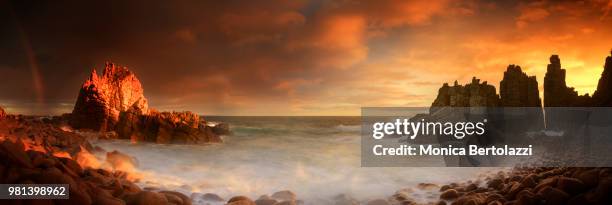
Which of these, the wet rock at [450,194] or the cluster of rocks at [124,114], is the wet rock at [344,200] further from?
the cluster of rocks at [124,114]

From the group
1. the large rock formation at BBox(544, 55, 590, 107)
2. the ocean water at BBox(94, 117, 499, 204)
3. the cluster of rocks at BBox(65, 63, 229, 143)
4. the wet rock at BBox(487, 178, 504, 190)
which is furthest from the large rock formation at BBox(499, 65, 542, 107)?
the cluster of rocks at BBox(65, 63, 229, 143)

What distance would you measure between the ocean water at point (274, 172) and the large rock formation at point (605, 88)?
3.32m

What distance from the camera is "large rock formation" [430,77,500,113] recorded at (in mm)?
12430

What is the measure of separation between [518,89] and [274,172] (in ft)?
29.7

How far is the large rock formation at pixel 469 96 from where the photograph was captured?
12.4 meters

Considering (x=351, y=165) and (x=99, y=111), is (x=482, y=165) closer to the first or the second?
(x=351, y=165)

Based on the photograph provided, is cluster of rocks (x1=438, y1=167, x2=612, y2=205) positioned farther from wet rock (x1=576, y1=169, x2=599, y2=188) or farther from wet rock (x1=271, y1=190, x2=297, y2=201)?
wet rock (x1=271, y1=190, x2=297, y2=201)

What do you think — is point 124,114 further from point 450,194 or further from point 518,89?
point 518,89

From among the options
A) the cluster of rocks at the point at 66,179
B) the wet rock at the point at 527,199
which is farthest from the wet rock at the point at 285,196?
the wet rock at the point at 527,199

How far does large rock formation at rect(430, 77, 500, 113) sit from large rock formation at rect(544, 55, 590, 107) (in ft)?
5.07

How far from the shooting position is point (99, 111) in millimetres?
12008

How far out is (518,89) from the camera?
13.1 metres

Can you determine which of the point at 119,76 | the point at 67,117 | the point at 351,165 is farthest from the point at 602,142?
the point at 67,117

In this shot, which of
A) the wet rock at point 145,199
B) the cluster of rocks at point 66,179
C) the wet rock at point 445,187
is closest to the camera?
the cluster of rocks at point 66,179
